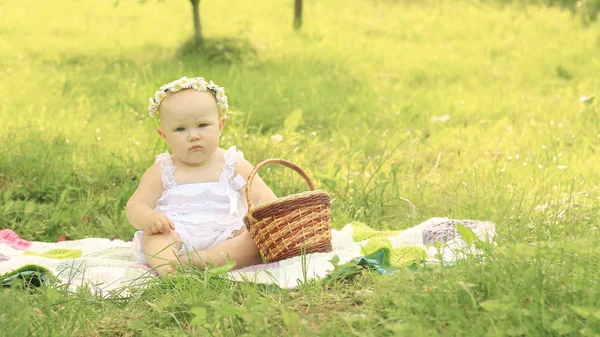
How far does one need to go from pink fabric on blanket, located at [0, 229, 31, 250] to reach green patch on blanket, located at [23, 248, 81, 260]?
0.19 m

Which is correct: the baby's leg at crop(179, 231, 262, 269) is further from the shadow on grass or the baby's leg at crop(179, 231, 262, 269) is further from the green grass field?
the shadow on grass

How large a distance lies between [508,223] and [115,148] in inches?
100

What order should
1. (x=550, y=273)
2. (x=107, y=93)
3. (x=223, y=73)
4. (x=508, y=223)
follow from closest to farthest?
(x=550, y=273) → (x=508, y=223) → (x=107, y=93) → (x=223, y=73)

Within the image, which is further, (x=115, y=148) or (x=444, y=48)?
(x=444, y=48)

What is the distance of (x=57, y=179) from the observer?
498 cm

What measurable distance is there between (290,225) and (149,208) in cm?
72

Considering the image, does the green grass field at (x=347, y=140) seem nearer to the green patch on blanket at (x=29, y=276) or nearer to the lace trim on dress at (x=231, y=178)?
the green patch on blanket at (x=29, y=276)

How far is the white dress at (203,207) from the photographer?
12.6ft

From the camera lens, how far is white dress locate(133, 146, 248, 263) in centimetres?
385

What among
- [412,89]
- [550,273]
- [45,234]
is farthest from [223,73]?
[550,273]

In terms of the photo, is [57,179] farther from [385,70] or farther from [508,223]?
[385,70]

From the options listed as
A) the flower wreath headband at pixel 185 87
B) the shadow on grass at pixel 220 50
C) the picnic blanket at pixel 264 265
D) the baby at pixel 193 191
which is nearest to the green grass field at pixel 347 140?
Answer: the shadow on grass at pixel 220 50

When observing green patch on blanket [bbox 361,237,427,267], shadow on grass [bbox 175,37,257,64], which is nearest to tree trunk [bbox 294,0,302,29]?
shadow on grass [bbox 175,37,257,64]

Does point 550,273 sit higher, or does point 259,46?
point 550,273
